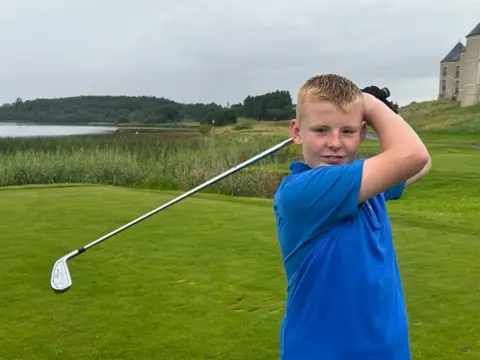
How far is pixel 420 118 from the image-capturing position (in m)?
61.1

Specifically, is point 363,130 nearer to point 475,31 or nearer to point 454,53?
point 475,31

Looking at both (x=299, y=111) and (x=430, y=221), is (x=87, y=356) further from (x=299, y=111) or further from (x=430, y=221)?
(x=430, y=221)

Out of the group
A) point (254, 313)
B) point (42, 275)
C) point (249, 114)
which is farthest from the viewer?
point (249, 114)

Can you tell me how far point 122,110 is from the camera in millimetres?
91875

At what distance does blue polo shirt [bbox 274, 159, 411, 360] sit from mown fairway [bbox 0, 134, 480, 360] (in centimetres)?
209

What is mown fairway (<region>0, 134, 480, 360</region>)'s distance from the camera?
13.2 ft

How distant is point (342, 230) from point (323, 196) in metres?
0.12

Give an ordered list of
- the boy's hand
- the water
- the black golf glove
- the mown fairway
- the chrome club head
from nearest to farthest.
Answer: the boy's hand
the black golf glove
the chrome club head
the mown fairway
the water

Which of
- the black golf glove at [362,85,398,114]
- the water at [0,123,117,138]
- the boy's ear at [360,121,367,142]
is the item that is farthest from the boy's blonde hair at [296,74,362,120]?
the water at [0,123,117,138]

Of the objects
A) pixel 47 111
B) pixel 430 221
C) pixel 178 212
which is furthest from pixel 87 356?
pixel 47 111

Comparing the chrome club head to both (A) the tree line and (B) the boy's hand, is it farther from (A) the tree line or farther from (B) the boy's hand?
(A) the tree line

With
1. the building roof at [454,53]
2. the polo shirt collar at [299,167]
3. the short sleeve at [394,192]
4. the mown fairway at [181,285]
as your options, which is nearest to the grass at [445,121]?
the building roof at [454,53]

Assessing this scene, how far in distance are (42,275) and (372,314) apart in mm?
4572

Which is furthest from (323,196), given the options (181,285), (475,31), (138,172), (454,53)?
(454,53)
